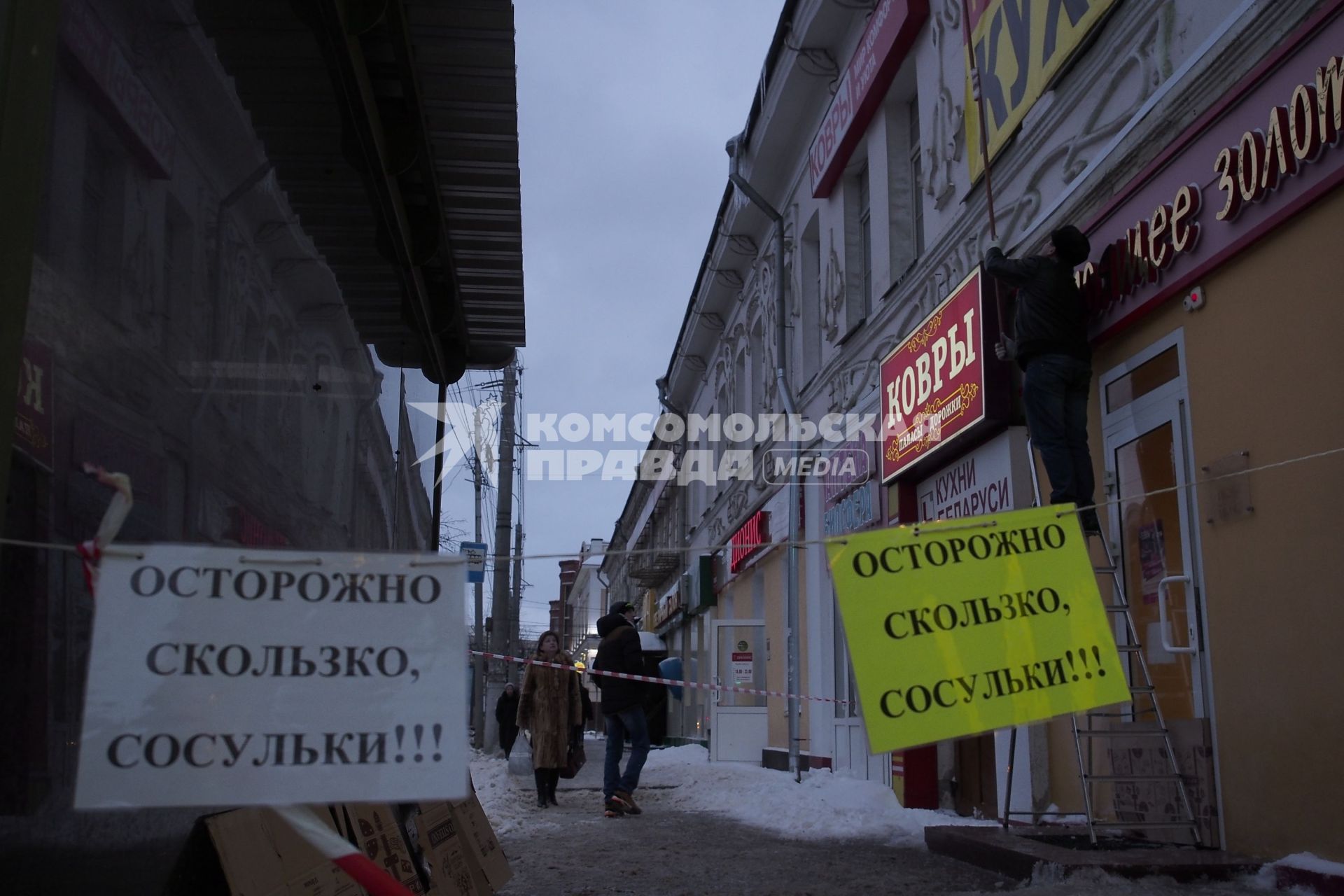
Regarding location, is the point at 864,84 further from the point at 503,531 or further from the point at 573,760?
the point at 503,531

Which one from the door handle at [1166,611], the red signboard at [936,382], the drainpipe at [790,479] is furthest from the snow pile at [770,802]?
the red signboard at [936,382]

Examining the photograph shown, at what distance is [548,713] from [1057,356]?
19.1 ft

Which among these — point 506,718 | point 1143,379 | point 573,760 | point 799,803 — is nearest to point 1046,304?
point 1143,379

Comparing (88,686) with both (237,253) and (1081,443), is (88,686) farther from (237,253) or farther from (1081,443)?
(1081,443)

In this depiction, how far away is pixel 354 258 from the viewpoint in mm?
5160

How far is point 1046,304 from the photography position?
6.83m

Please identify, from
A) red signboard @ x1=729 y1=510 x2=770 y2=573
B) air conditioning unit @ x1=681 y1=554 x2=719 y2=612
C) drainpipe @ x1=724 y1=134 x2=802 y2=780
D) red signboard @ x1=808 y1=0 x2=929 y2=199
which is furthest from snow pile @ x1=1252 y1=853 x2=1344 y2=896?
air conditioning unit @ x1=681 y1=554 x2=719 y2=612

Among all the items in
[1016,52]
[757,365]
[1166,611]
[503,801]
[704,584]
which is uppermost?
[757,365]

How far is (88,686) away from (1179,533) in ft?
17.3

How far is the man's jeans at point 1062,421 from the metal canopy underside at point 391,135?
2934 mm

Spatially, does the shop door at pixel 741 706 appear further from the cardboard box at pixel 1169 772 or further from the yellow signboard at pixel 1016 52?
the cardboard box at pixel 1169 772

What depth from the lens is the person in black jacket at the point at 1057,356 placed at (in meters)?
6.61

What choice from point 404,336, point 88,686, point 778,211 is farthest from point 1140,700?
point 778,211

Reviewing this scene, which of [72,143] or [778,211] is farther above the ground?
[778,211]
